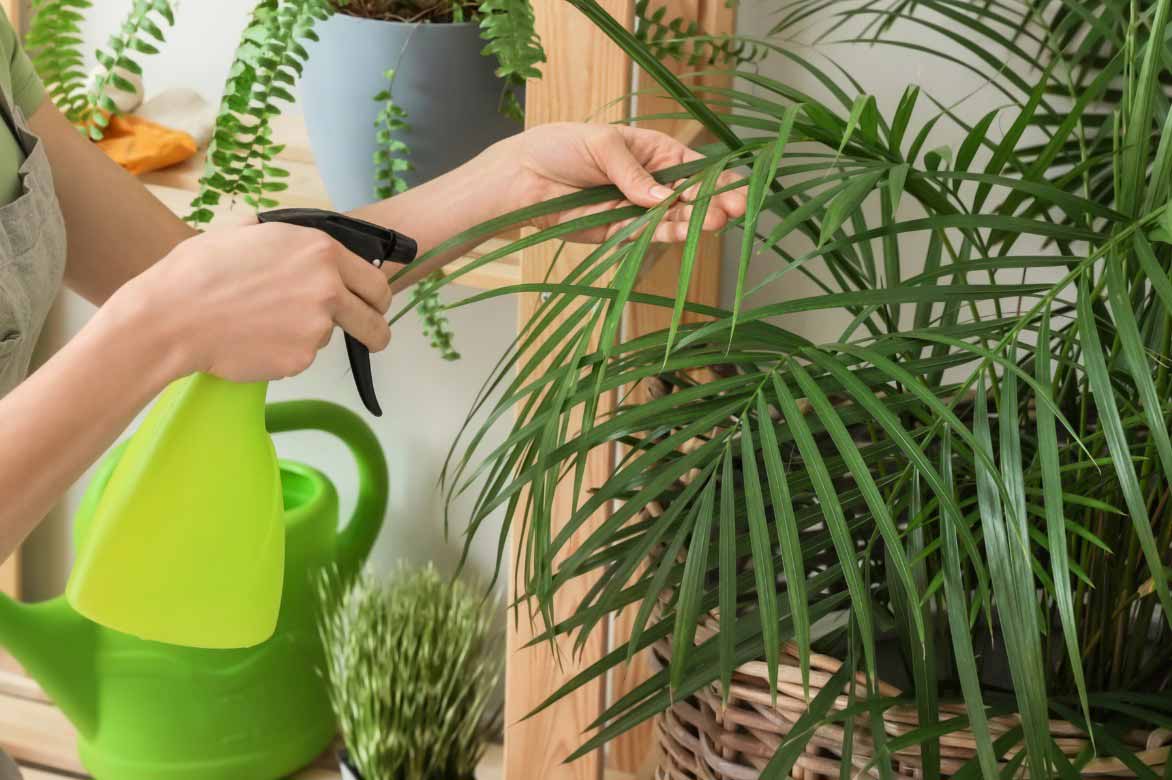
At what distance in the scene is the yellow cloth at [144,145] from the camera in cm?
110

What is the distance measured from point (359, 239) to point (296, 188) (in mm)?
448

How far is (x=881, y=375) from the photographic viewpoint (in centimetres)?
64

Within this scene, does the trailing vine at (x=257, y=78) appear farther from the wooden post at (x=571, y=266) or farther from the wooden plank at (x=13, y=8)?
the wooden plank at (x=13, y=8)

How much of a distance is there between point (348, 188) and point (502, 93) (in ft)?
0.47

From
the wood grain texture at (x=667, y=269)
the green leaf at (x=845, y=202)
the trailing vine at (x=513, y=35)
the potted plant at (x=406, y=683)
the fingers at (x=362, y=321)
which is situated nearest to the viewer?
the green leaf at (x=845, y=202)

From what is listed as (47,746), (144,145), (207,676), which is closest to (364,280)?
(144,145)

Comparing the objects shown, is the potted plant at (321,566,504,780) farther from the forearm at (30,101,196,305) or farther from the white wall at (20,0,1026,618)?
the forearm at (30,101,196,305)

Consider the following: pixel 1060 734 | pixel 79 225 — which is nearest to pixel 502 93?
pixel 79 225

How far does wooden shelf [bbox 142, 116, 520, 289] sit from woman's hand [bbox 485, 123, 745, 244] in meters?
0.11

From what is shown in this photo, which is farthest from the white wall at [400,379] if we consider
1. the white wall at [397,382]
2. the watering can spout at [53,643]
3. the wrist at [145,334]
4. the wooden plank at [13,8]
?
the wrist at [145,334]

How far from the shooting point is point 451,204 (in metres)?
0.81

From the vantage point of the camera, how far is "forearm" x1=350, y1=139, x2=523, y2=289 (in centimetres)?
79

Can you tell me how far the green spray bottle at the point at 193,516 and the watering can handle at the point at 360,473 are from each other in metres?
0.67

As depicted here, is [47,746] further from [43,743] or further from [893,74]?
[893,74]
